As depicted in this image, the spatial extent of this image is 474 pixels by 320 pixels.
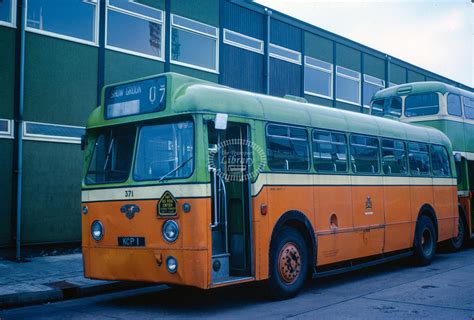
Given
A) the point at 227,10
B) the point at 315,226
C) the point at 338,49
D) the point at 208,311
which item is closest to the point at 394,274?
the point at 315,226

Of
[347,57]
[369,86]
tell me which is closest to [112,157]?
[347,57]

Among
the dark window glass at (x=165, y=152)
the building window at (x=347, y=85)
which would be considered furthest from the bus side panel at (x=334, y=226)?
the building window at (x=347, y=85)

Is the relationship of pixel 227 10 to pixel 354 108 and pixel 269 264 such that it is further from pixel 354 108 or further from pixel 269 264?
pixel 269 264

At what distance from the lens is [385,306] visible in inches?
328

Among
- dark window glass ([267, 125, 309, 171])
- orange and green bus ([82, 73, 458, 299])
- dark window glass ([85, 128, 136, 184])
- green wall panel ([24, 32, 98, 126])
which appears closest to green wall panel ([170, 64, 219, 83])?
green wall panel ([24, 32, 98, 126])

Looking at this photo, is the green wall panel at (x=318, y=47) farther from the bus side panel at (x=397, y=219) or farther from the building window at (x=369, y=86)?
the bus side panel at (x=397, y=219)

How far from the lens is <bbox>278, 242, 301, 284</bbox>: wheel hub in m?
8.90

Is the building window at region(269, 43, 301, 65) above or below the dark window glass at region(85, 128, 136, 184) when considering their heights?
above

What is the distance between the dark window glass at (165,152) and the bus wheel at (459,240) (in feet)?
33.3

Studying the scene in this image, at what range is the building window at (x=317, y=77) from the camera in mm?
23766

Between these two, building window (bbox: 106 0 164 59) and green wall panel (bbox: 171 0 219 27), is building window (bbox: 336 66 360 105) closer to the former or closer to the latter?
green wall panel (bbox: 171 0 219 27)

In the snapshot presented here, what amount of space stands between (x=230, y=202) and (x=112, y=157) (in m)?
1.91

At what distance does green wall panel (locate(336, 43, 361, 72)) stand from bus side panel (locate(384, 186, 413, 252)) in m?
14.1

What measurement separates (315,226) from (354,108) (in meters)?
18.1
